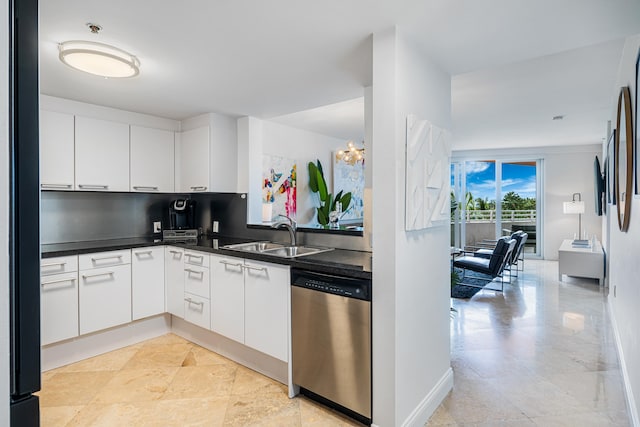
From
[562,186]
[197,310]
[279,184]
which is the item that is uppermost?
[562,186]

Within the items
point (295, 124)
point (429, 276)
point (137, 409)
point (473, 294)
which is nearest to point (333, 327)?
point (429, 276)

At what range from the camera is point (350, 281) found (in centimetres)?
195

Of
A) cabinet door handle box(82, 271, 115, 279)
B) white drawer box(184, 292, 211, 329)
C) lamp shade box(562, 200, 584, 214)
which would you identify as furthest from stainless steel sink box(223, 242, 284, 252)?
lamp shade box(562, 200, 584, 214)

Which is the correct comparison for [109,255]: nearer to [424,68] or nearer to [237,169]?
[237,169]

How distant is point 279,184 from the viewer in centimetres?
442

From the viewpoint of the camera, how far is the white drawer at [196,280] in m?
2.94

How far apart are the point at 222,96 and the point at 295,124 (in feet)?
5.52

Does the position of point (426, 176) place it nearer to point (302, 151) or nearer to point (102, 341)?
point (102, 341)

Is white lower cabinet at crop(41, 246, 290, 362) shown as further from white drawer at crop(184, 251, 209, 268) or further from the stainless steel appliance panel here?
the stainless steel appliance panel

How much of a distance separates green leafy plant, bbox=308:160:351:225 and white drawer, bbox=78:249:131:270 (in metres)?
2.56

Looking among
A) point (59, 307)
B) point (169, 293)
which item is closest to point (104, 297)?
point (59, 307)

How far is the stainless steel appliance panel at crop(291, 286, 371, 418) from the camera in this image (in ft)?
6.27

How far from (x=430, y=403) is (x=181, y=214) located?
291 cm

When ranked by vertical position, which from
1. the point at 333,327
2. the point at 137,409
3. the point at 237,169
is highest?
the point at 237,169
